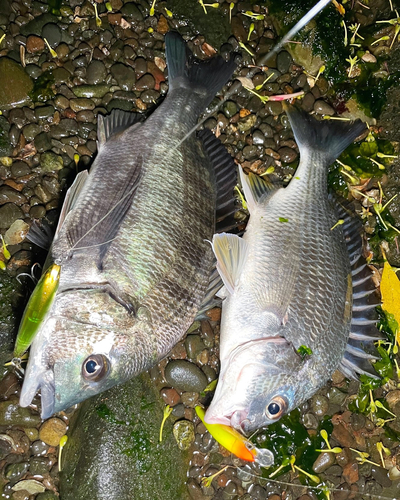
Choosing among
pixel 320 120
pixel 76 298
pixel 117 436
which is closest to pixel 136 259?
pixel 76 298

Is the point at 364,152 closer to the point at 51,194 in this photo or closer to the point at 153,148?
the point at 153,148

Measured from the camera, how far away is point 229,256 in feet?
10.8

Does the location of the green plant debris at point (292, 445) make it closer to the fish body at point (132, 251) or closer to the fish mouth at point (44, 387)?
the fish body at point (132, 251)

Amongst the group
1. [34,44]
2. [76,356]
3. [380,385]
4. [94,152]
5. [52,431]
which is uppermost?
[34,44]

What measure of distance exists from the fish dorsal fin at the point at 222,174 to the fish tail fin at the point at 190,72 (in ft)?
0.96

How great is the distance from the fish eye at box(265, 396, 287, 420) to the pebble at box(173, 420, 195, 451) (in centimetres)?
93

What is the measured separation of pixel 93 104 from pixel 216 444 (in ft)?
10.0

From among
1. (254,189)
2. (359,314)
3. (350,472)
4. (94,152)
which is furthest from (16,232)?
(350,472)

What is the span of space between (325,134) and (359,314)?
153 cm

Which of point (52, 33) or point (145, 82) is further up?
point (52, 33)

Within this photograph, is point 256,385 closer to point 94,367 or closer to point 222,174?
point 94,367

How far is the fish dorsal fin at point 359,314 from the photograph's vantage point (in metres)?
3.66

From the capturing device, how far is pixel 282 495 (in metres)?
3.93

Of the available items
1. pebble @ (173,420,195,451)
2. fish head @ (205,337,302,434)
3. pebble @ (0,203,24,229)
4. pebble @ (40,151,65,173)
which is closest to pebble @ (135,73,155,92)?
pebble @ (40,151,65,173)
